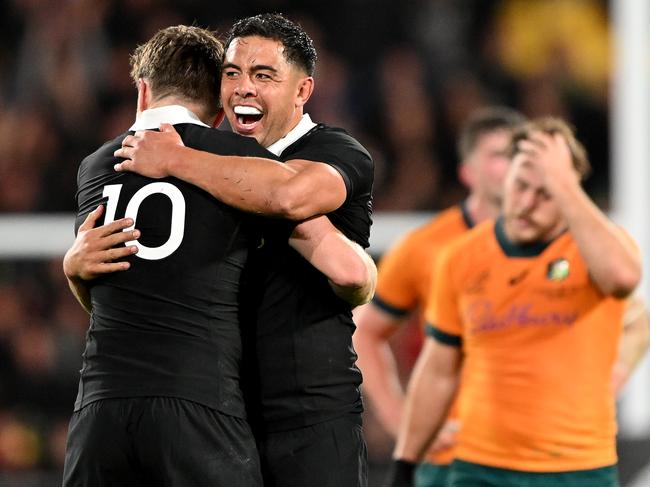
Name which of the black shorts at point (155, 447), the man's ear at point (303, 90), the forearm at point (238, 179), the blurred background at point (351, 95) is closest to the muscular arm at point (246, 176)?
the forearm at point (238, 179)

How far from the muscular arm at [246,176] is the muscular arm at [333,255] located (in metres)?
0.07

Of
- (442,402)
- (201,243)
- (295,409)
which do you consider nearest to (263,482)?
(295,409)

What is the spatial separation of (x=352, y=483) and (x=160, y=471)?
555mm

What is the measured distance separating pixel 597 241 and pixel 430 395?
2.93 feet

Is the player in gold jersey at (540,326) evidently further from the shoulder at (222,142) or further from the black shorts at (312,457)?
the shoulder at (222,142)

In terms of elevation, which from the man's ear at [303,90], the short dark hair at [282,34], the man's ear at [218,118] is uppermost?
the short dark hair at [282,34]

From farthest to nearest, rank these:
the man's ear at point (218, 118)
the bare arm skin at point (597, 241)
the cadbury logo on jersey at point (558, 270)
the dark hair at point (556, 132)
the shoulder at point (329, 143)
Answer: the dark hair at point (556, 132) < the cadbury logo on jersey at point (558, 270) < the bare arm skin at point (597, 241) < the man's ear at point (218, 118) < the shoulder at point (329, 143)

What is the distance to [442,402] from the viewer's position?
4.58 m

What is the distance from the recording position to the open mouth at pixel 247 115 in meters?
3.39

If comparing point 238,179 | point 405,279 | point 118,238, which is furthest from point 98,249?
point 405,279

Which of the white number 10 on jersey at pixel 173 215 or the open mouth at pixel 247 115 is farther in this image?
the open mouth at pixel 247 115

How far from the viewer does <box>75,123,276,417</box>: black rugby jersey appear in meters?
3.08

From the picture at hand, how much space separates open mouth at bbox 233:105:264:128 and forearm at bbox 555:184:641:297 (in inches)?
50.9

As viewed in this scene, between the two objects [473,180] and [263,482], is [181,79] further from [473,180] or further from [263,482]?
[473,180]
